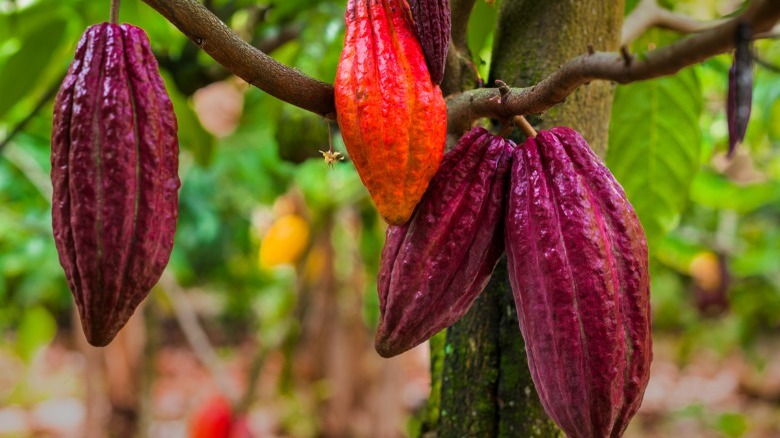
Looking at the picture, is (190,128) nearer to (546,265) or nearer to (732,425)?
(546,265)

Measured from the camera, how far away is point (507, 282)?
0.91 meters

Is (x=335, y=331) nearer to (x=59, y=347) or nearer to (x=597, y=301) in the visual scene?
(x=597, y=301)

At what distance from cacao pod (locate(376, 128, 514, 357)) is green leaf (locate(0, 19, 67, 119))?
2.78ft

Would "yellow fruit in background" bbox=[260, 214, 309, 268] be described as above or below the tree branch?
above

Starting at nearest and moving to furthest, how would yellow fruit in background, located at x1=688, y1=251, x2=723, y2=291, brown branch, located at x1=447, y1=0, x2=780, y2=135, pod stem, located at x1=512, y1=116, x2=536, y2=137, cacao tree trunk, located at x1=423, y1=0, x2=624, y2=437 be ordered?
1. brown branch, located at x1=447, y1=0, x2=780, y2=135
2. pod stem, located at x1=512, y1=116, x2=536, y2=137
3. cacao tree trunk, located at x1=423, y1=0, x2=624, y2=437
4. yellow fruit in background, located at x1=688, y1=251, x2=723, y2=291

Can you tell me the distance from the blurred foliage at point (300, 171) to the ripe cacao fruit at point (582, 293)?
31cm

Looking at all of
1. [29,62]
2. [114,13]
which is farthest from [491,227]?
[29,62]

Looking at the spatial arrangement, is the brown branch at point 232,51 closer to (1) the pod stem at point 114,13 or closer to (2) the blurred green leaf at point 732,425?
(1) the pod stem at point 114,13

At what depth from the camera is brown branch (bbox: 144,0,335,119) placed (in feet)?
2.05

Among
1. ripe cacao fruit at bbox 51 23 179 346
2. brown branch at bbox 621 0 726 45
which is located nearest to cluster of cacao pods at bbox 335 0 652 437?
ripe cacao fruit at bbox 51 23 179 346

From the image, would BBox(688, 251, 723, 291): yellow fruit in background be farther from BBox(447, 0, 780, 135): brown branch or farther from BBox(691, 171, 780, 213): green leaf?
BBox(447, 0, 780, 135): brown branch

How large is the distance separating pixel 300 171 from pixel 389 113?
272 cm

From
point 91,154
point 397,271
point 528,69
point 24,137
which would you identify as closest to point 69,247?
point 91,154

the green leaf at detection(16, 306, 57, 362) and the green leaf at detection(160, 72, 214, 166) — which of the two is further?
the green leaf at detection(16, 306, 57, 362)
